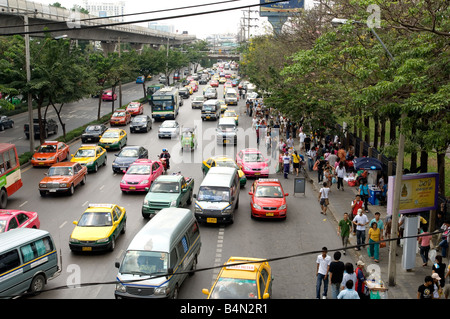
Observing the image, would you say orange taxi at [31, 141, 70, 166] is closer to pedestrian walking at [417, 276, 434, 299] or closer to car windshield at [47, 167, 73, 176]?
car windshield at [47, 167, 73, 176]

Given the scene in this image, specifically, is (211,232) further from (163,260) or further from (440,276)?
(440,276)

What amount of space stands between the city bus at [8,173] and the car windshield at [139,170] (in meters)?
5.28

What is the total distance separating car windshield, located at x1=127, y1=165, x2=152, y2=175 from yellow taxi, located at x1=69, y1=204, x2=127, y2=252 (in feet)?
22.9

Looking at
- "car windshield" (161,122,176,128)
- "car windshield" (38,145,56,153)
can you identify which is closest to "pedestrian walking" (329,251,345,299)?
"car windshield" (38,145,56,153)

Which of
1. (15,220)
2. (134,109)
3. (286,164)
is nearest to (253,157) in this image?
(286,164)

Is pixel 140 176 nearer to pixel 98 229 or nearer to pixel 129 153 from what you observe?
pixel 129 153

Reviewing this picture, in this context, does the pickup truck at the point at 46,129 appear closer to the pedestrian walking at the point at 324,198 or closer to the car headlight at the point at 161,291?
the pedestrian walking at the point at 324,198

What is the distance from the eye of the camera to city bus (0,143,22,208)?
76.4 ft

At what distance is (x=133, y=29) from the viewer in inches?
3401

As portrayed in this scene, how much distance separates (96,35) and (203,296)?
58143 millimetres

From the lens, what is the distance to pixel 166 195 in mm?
21969

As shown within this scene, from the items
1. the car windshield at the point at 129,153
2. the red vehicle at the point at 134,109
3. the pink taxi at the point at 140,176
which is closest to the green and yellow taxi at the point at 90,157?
the car windshield at the point at 129,153

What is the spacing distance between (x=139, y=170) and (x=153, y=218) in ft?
35.3

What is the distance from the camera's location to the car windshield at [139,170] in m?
26.4
